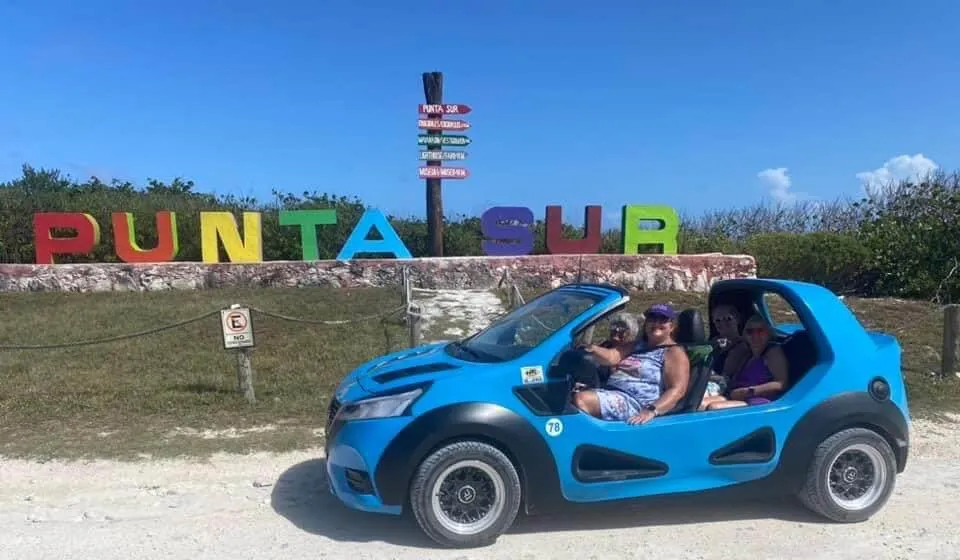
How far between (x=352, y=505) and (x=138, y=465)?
2.45 meters

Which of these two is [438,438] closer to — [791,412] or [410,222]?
[791,412]

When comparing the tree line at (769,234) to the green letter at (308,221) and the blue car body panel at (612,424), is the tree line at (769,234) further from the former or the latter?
the blue car body panel at (612,424)

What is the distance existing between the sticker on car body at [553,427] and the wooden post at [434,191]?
1213 cm

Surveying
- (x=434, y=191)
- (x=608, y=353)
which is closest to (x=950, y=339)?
(x=608, y=353)

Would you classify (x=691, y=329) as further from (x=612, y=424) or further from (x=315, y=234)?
(x=315, y=234)

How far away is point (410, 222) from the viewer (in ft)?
59.6

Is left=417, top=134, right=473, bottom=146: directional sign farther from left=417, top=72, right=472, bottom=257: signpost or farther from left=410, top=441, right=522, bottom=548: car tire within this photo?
left=410, top=441, right=522, bottom=548: car tire

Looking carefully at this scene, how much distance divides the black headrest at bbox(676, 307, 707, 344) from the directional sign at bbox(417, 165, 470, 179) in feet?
37.1

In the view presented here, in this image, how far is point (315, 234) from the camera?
1606 centimetres

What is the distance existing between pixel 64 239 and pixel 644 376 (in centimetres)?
1515

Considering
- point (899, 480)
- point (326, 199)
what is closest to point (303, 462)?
point (899, 480)

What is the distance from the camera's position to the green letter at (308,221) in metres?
15.9

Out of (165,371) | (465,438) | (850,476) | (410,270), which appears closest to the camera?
(465,438)

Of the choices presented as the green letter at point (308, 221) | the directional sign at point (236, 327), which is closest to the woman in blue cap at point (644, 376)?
the directional sign at point (236, 327)
